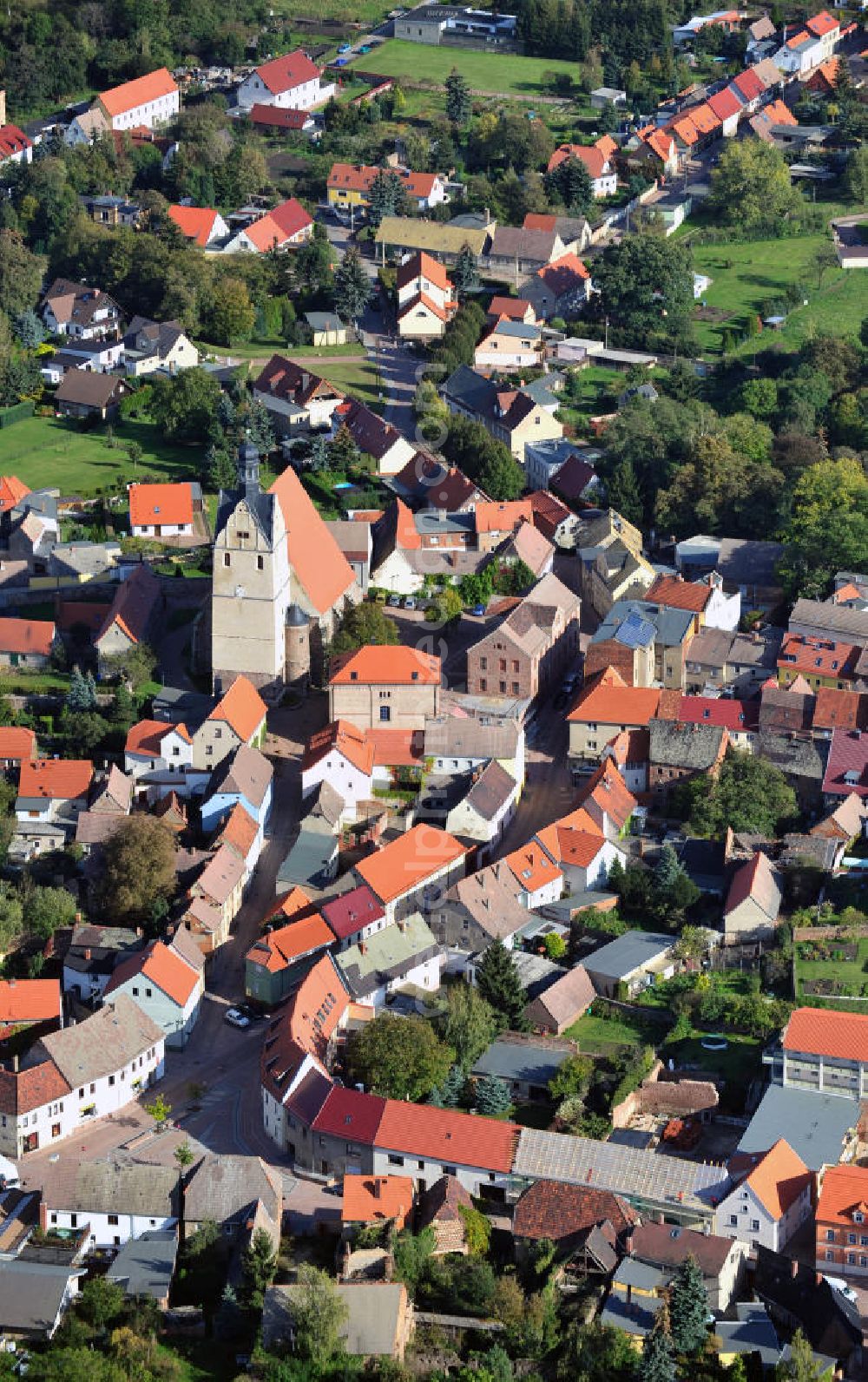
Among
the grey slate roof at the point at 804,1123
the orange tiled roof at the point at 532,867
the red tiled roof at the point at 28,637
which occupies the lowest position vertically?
the grey slate roof at the point at 804,1123

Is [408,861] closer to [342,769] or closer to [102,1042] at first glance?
[342,769]

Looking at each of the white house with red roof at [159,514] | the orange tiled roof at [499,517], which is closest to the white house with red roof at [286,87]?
the white house with red roof at [159,514]

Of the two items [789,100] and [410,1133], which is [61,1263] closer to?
[410,1133]

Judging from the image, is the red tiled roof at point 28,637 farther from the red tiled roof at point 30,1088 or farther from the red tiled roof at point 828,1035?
the red tiled roof at point 828,1035

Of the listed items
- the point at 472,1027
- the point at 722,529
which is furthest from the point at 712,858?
the point at 722,529

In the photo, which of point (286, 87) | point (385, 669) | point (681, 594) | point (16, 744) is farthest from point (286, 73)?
point (16, 744)

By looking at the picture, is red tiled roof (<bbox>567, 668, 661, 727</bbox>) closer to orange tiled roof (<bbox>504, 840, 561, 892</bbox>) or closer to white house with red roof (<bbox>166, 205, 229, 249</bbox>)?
orange tiled roof (<bbox>504, 840, 561, 892</bbox>)
